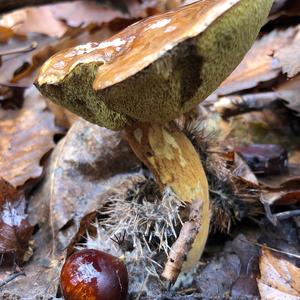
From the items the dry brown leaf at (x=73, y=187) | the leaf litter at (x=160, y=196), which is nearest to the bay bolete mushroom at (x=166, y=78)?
the leaf litter at (x=160, y=196)

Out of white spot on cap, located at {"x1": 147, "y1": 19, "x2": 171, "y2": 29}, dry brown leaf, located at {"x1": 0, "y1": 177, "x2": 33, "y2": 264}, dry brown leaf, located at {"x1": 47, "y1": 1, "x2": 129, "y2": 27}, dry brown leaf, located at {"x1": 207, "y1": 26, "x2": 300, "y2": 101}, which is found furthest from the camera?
dry brown leaf, located at {"x1": 47, "y1": 1, "x2": 129, "y2": 27}

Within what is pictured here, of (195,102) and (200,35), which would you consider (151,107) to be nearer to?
(195,102)

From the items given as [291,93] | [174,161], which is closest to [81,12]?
[291,93]

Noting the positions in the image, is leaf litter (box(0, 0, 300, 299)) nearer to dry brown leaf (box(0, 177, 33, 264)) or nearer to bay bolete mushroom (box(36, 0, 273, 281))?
dry brown leaf (box(0, 177, 33, 264))

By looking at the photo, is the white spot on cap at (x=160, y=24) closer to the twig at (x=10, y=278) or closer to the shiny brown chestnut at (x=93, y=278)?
the shiny brown chestnut at (x=93, y=278)

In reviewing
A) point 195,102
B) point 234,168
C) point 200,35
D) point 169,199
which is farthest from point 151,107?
point 234,168

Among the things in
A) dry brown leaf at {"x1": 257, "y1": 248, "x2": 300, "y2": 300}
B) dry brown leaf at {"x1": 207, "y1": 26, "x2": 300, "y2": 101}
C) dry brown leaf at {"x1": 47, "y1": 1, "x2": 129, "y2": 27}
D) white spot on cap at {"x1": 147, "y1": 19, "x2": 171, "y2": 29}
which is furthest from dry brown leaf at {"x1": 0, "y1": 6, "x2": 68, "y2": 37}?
dry brown leaf at {"x1": 257, "y1": 248, "x2": 300, "y2": 300}

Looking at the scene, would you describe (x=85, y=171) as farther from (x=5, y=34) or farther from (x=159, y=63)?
(x=5, y=34)
